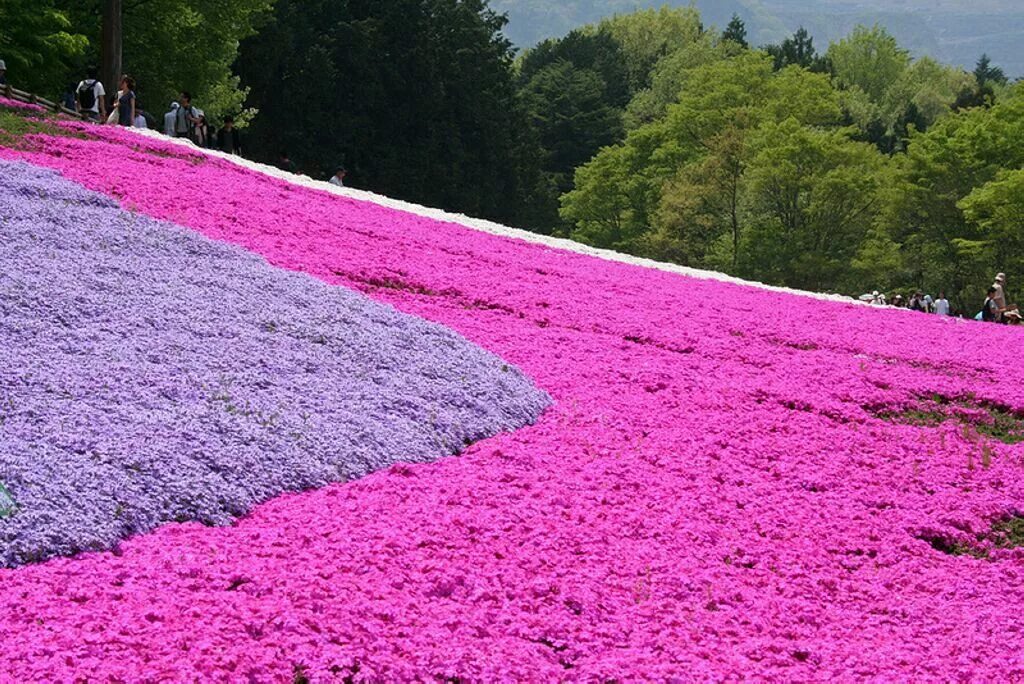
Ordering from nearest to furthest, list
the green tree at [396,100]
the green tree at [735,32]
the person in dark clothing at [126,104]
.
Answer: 1. the person in dark clothing at [126,104]
2. the green tree at [396,100]
3. the green tree at [735,32]

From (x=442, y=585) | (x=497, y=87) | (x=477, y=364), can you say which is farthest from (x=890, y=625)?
(x=497, y=87)

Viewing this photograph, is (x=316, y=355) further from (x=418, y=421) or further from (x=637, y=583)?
(x=637, y=583)

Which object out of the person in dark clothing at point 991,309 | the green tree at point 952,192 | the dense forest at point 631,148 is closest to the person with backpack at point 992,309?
the person in dark clothing at point 991,309

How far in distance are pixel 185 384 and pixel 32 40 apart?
29599mm

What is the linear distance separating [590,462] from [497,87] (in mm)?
71130

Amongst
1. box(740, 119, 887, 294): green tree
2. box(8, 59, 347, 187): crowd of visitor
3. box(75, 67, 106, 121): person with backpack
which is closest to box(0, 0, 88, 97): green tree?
box(8, 59, 347, 187): crowd of visitor

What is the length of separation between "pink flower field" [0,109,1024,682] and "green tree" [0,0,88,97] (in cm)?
2079

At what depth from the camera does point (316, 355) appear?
12312 mm

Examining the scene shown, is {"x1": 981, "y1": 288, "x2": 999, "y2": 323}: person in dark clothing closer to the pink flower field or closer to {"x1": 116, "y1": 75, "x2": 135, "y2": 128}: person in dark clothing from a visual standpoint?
the pink flower field

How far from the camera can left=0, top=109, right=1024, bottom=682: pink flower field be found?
6863mm

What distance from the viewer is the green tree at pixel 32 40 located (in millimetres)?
35562

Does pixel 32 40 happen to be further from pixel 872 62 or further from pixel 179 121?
pixel 872 62

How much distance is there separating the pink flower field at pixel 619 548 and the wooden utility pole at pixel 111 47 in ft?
61.9

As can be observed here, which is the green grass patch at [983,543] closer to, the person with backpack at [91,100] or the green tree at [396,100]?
the person with backpack at [91,100]
